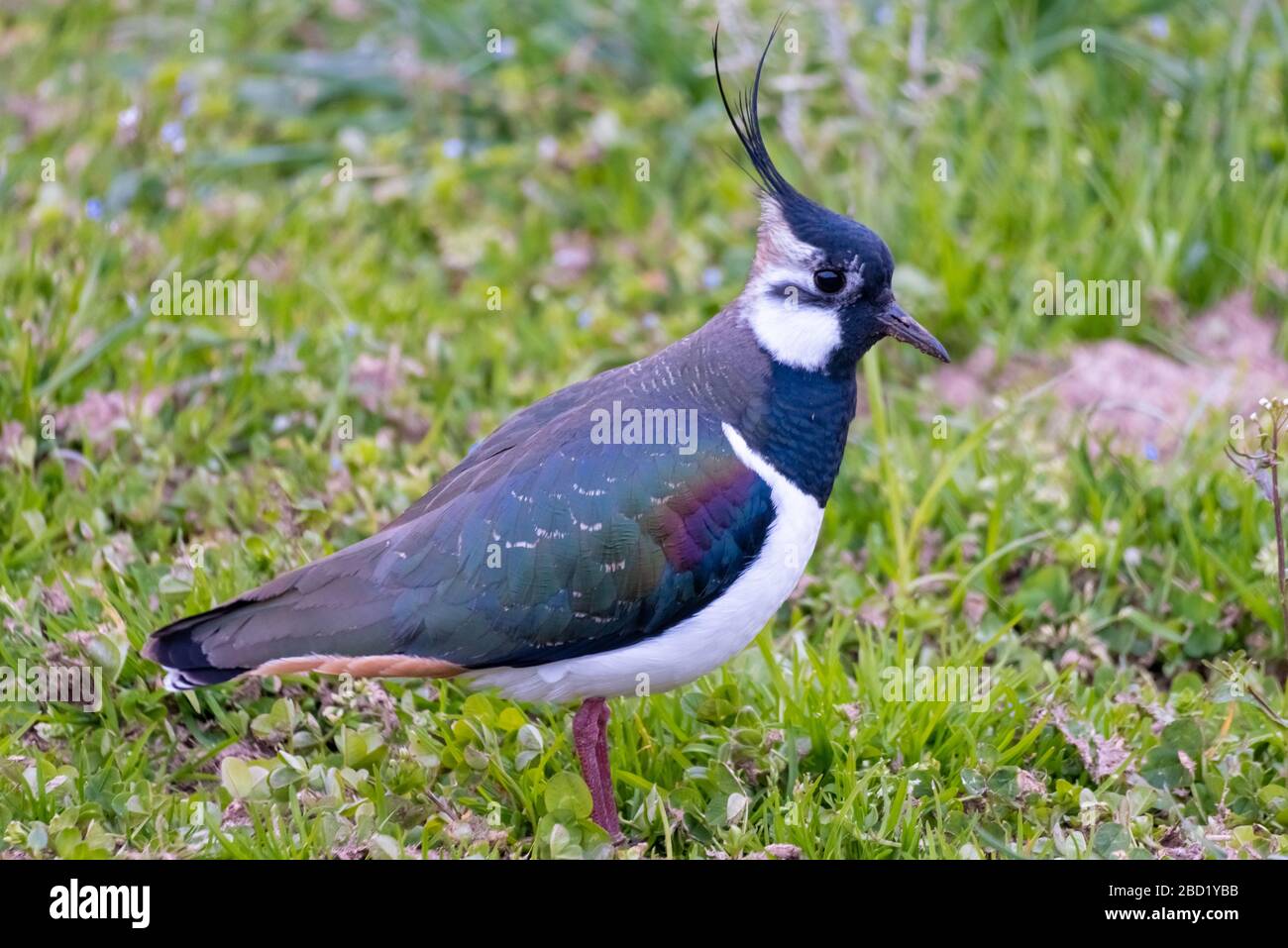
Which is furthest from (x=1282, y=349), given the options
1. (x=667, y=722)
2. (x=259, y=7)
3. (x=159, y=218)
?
(x=259, y=7)

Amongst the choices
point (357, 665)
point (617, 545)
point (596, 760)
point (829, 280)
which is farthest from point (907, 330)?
point (357, 665)

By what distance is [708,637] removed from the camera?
169 inches

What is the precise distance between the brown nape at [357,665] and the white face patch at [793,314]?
120 cm

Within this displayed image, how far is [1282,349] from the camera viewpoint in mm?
6594

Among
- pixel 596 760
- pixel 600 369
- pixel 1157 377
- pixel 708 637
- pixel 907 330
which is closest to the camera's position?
pixel 708 637

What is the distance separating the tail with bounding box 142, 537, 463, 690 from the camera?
4.29 meters

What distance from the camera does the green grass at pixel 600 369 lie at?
4.50 meters

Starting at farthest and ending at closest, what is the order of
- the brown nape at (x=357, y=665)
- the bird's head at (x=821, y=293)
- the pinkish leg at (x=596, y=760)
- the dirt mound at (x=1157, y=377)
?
the dirt mound at (x=1157, y=377)
the bird's head at (x=821, y=293)
the pinkish leg at (x=596, y=760)
the brown nape at (x=357, y=665)

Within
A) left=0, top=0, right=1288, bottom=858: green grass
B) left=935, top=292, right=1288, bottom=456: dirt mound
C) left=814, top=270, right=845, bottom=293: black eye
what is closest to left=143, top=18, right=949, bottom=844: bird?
left=814, top=270, right=845, bottom=293: black eye

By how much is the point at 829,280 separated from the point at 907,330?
10.3 inches

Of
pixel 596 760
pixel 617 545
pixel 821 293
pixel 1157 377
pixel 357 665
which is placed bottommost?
pixel 596 760

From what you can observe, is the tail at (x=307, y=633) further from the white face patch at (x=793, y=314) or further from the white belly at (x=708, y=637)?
the white face patch at (x=793, y=314)

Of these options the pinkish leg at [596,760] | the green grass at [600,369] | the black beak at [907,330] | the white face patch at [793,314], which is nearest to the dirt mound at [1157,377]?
the green grass at [600,369]

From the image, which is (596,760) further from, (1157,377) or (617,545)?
(1157,377)
